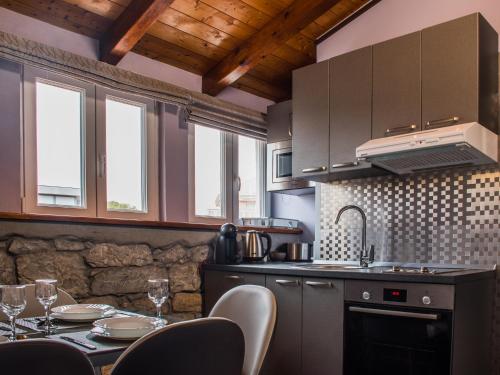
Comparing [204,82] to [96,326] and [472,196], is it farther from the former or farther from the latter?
[96,326]

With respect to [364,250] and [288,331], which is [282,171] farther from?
[288,331]

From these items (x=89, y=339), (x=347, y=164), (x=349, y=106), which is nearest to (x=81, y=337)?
(x=89, y=339)

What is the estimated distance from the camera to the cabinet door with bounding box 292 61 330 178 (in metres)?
2.95

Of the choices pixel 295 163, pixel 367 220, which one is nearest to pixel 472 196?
pixel 367 220

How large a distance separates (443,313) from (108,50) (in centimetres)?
225

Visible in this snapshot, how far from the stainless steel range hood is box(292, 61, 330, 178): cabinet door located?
1.34ft

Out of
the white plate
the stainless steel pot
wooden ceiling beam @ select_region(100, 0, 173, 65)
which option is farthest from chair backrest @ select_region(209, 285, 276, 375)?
the stainless steel pot

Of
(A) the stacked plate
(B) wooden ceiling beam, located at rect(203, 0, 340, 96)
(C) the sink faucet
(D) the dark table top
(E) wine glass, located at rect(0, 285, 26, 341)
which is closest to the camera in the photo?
(D) the dark table top

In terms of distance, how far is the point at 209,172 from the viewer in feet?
11.6

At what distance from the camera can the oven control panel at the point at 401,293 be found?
1.98 meters

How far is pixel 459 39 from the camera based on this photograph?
240 cm

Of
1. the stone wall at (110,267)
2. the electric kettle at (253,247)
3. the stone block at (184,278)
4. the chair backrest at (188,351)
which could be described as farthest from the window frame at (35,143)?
the chair backrest at (188,351)

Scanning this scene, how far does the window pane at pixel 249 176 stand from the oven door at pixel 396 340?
1.70 metres

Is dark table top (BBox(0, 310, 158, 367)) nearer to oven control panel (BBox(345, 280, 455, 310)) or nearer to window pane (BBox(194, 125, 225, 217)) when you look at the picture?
oven control panel (BBox(345, 280, 455, 310))
